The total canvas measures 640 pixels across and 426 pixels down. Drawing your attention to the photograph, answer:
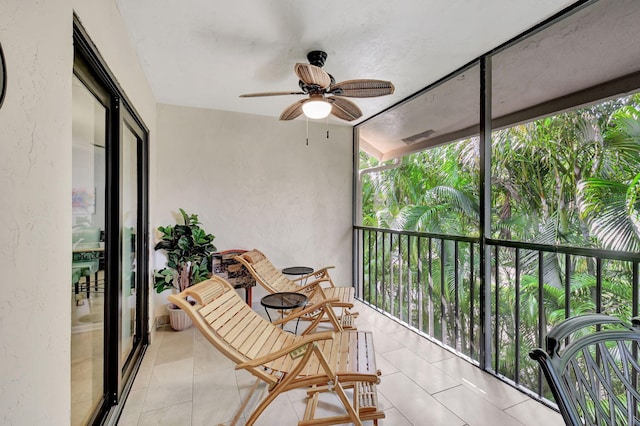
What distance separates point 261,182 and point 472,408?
3217 millimetres

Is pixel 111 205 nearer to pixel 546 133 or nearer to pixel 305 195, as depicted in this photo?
pixel 305 195

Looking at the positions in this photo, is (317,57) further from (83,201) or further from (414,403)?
(414,403)

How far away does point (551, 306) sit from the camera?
436 cm

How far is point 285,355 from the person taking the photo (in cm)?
179

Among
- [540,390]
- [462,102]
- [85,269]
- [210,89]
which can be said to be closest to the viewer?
[85,269]

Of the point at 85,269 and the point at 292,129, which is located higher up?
the point at 292,129

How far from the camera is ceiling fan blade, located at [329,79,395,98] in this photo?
2.23m

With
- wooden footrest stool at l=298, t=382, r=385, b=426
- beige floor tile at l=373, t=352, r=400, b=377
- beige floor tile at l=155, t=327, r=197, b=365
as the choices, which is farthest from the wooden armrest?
beige floor tile at l=155, t=327, r=197, b=365

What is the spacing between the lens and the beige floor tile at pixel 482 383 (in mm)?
2014

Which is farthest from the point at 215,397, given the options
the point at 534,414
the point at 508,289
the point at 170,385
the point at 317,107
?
the point at 508,289

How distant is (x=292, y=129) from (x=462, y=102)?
7.06ft

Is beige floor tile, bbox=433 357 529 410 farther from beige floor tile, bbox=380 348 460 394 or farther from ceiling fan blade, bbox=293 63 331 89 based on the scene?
ceiling fan blade, bbox=293 63 331 89

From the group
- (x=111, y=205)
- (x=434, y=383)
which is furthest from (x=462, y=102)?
(x=111, y=205)

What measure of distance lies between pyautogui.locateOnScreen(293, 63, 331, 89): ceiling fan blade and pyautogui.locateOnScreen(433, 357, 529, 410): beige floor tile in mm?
2402
